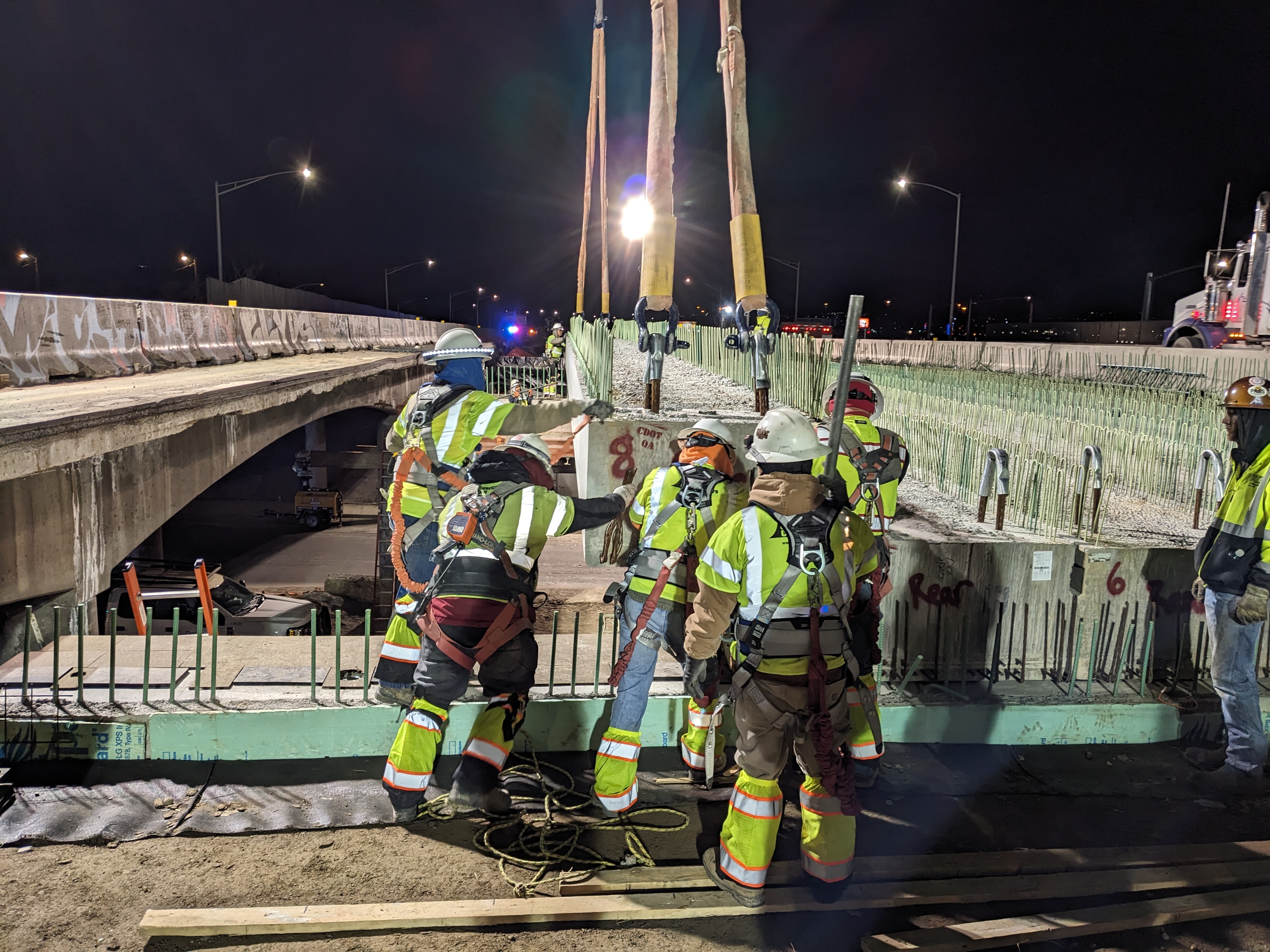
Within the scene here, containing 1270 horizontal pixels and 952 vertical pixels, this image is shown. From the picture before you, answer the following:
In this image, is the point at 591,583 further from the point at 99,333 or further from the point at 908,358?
the point at 908,358

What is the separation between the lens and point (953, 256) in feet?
105

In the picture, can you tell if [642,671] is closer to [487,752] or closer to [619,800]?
[619,800]

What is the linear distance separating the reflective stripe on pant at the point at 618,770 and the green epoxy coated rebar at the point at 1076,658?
3258mm

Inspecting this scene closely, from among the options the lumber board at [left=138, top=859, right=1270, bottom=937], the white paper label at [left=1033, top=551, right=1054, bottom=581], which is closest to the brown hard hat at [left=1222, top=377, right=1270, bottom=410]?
the white paper label at [left=1033, top=551, right=1054, bottom=581]

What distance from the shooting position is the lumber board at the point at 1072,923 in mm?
3830

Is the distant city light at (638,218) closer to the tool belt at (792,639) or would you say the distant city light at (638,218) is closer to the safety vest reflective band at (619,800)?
the tool belt at (792,639)

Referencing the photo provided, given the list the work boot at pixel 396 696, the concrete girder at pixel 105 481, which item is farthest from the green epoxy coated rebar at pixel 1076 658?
the concrete girder at pixel 105 481

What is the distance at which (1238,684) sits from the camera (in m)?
5.33

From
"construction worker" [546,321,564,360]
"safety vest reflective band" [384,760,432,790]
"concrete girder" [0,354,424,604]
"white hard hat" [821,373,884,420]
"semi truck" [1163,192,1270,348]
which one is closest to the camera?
"safety vest reflective band" [384,760,432,790]

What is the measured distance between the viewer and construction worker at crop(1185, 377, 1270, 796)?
5.12 metres

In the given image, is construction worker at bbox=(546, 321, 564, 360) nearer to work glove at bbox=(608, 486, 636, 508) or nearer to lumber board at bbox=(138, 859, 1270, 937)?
work glove at bbox=(608, 486, 636, 508)

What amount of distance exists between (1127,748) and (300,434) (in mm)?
A: 34348

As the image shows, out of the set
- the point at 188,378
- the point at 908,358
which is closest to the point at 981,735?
the point at 188,378

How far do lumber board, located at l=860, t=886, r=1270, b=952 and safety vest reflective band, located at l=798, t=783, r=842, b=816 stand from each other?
0.56 meters
